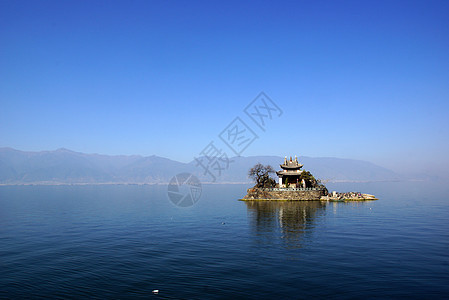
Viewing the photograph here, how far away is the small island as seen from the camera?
93.0 meters

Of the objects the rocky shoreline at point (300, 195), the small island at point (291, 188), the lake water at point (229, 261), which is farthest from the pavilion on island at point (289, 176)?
the lake water at point (229, 261)

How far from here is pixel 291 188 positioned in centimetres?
9431

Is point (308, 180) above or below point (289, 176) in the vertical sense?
below

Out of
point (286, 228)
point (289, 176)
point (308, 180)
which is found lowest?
point (286, 228)

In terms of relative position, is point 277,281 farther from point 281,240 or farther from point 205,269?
point 281,240

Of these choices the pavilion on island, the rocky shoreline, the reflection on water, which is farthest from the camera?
the pavilion on island

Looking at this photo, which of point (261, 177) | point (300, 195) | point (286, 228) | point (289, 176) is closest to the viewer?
point (286, 228)

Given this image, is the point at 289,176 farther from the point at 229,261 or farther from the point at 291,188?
the point at 229,261

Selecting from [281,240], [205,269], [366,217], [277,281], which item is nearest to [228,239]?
[281,240]

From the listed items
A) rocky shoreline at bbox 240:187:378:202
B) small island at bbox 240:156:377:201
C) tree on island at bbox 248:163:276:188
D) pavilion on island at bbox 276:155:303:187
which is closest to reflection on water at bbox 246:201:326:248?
rocky shoreline at bbox 240:187:378:202

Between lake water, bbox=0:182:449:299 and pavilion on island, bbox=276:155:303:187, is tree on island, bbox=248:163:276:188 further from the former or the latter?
lake water, bbox=0:182:449:299

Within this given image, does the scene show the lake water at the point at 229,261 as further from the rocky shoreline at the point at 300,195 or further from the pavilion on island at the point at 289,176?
the pavilion on island at the point at 289,176

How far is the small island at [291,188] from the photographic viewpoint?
305ft

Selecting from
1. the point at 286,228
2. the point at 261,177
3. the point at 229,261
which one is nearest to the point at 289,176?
the point at 261,177
